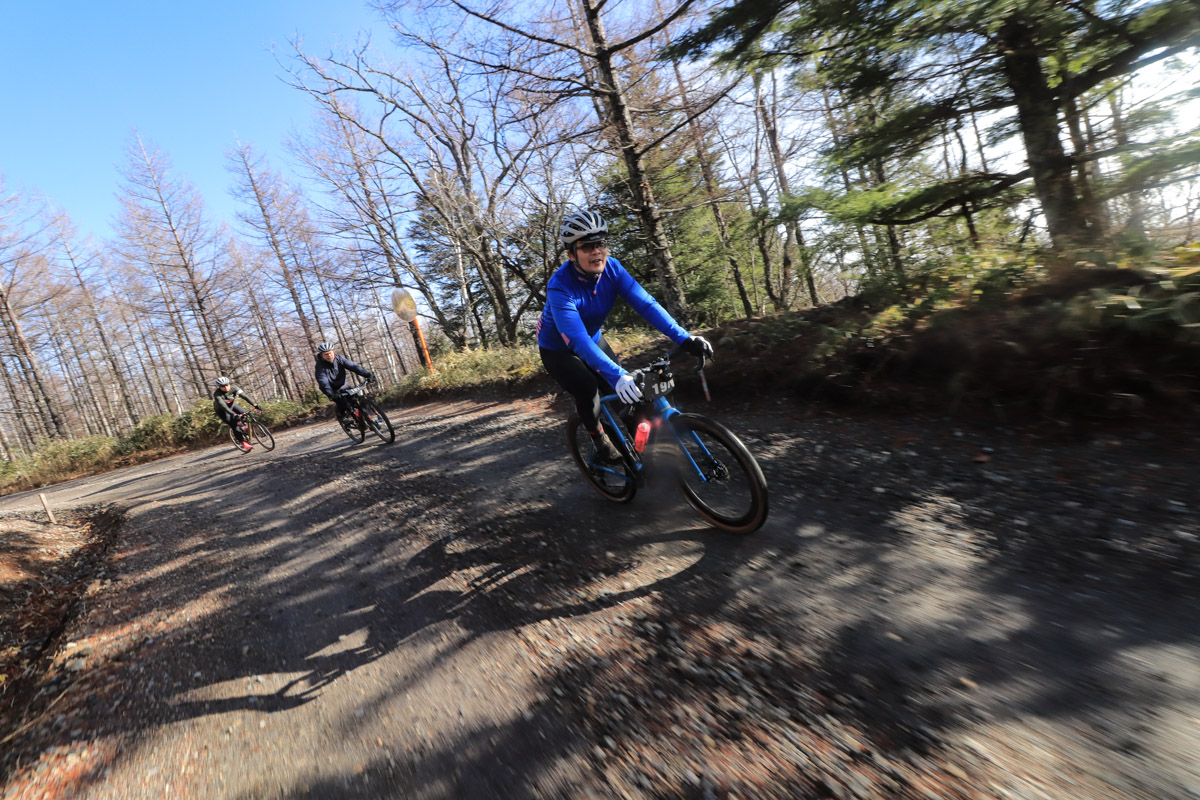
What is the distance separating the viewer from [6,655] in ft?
13.0

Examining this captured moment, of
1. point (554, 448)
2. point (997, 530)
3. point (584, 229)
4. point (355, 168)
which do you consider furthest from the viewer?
point (355, 168)

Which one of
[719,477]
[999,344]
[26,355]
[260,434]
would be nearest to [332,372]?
[260,434]

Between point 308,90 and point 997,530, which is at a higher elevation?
point 308,90

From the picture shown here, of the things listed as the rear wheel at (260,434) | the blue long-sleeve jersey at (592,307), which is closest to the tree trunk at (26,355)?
the rear wheel at (260,434)

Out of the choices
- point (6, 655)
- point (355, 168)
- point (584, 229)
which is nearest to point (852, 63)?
point (584, 229)

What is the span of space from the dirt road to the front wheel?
0.56 feet

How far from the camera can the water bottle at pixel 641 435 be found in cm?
389

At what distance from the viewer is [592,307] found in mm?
4016

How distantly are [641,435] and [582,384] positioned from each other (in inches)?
26.7

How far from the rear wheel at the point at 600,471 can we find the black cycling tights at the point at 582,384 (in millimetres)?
238

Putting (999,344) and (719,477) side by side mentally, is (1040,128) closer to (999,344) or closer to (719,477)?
(999,344)

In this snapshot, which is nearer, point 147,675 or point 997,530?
point 997,530

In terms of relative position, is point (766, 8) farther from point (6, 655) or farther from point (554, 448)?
point (6, 655)

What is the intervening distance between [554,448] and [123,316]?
45.2 meters
